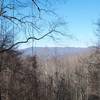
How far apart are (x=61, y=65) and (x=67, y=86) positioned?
9.18 metres

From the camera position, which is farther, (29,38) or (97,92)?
(97,92)

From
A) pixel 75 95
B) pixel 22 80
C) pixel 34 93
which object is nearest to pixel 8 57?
pixel 22 80

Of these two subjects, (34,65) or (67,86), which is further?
(67,86)

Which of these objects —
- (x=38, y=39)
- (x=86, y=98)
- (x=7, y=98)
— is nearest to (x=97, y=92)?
(x=86, y=98)

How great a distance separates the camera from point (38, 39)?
29.4 ft

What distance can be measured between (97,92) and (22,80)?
39.4ft

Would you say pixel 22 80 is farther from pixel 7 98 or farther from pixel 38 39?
pixel 38 39

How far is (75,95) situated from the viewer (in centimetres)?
4278

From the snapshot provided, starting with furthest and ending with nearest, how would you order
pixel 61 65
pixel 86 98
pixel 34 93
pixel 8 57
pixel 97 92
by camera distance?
pixel 61 65 → pixel 86 98 → pixel 97 92 → pixel 34 93 → pixel 8 57

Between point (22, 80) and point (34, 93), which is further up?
point (22, 80)

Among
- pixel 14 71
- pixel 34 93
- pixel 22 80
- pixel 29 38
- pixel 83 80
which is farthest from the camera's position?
pixel 83 80

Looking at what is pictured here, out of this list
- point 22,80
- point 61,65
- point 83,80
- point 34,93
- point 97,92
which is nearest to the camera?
point 22,80

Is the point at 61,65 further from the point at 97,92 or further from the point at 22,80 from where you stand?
the point at 22,80

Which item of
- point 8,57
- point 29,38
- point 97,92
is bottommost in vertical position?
point 97,92
